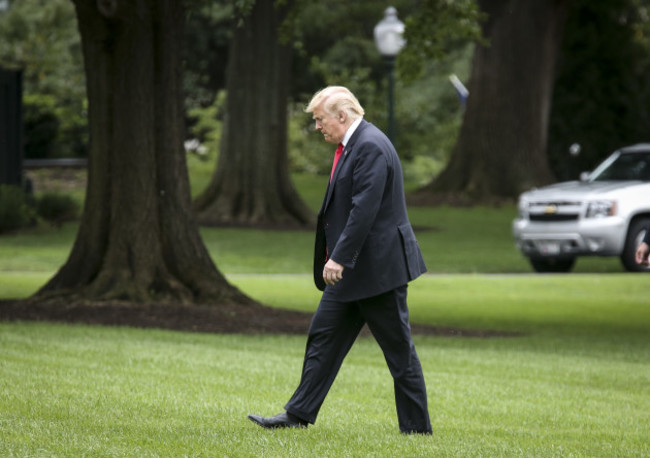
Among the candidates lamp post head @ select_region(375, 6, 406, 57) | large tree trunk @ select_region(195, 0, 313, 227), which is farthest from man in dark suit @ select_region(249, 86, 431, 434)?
large tree trunk @ select_region(195, 0, 313, 227)

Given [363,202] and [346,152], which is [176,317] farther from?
[363,202]

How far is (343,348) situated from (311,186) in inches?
1232

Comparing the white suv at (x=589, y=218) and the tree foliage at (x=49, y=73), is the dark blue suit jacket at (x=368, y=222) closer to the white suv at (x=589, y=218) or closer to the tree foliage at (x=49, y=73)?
the white suv at (x=589, y=218)

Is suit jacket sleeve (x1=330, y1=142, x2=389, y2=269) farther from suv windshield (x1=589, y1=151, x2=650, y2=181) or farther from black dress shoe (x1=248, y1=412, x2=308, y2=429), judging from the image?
suv windshield (x1=589, y1=151, x2=650, y2=181)

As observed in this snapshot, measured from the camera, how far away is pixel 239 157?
1072 inches

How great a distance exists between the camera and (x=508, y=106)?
108ft

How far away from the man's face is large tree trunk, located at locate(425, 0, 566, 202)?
26176 millimetres

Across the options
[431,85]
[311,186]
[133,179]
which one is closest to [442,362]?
[133,179]

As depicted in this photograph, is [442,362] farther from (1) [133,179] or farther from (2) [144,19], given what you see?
(2) [144,19]

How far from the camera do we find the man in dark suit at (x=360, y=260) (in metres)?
6.36

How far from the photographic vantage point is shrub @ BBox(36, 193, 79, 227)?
26855mm

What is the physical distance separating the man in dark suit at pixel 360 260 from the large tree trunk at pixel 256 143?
2030 cm

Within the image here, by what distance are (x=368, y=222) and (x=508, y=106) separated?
27108mm

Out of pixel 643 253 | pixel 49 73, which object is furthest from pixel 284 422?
pixel 49 73
